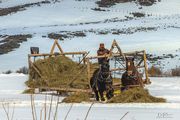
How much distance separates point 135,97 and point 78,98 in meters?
1.30

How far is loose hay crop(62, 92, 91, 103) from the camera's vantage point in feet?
45.6

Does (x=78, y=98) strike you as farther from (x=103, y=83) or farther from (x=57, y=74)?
(x=57, y=74)

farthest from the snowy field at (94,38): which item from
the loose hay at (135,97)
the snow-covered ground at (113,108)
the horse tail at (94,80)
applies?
the horse tail at (94,80)

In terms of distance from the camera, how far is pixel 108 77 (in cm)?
1470

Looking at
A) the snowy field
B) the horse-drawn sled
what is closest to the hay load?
the horse-drawn sled

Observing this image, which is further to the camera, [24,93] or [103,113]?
[24,93]

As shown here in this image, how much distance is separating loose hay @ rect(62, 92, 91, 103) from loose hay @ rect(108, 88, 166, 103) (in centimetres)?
71

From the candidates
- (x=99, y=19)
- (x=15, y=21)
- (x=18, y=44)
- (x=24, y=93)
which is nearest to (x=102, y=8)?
(x=99, y=19)

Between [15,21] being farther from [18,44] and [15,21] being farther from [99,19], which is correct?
[18,44]

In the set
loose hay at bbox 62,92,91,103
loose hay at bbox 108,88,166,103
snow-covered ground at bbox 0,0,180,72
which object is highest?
loose hay at bbox 108,88,166,103

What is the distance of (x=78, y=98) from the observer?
558 inches

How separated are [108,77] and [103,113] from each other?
3.29 m

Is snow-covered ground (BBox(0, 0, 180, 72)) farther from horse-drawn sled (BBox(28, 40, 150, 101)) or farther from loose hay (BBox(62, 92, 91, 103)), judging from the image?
loose hay (BBox(62, 92, 91, 103))

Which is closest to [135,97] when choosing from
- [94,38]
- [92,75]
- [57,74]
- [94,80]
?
[94,80]
